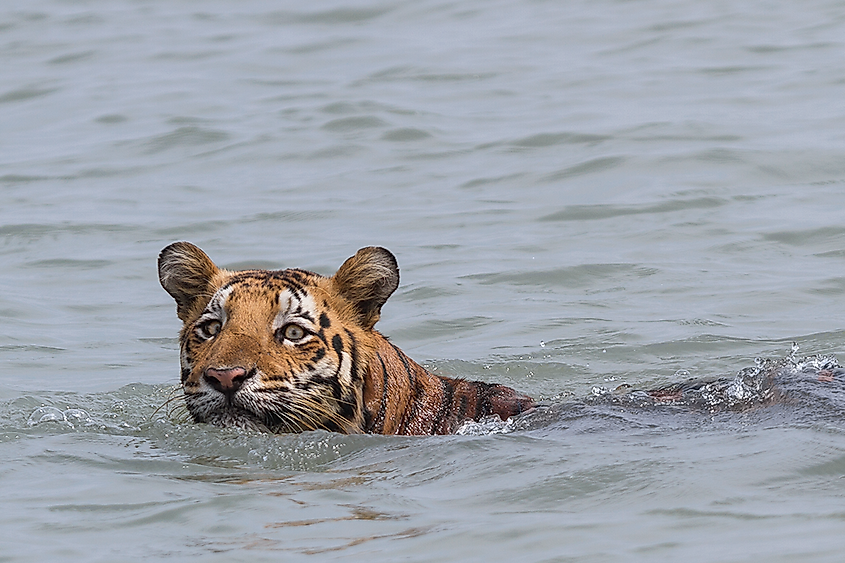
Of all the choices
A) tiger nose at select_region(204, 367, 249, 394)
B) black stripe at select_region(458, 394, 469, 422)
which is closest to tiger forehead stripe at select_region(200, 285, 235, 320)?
tiger nose at select_region(204, 367, 249, 394)

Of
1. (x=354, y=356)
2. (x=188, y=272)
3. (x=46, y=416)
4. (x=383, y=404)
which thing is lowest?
(x=46, y=416)

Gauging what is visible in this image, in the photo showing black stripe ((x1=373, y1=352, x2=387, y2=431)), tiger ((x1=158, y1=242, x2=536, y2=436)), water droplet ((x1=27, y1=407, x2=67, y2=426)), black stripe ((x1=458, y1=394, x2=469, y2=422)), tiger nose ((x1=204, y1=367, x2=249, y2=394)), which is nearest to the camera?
tiger nose ((x1=204, y1=367, x2=249, y2=394))

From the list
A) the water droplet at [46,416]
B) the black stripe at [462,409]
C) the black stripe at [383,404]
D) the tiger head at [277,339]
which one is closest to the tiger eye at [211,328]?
the tiger head at [277,339]

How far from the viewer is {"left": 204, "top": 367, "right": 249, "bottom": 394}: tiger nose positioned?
5895mm

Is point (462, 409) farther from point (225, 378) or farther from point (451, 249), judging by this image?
point (451, 249)

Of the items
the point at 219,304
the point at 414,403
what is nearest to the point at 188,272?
the point at 219,304

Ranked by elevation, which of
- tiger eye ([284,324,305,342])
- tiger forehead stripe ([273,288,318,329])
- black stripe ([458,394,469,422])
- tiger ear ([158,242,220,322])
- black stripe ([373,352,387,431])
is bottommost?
black stripe ([458,394,469,422])

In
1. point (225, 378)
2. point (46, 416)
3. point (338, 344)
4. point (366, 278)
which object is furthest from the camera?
point (46, 416)

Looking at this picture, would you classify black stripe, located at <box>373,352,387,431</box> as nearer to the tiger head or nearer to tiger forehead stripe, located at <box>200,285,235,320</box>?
the tiger head

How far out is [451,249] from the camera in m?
11.5

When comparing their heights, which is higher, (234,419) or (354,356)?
(354,356)

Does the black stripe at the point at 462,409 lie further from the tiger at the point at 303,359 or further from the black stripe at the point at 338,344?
the black stripe at the point at 338,344

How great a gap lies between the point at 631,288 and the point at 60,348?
417 cm

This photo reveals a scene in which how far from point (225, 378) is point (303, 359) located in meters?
0.42
